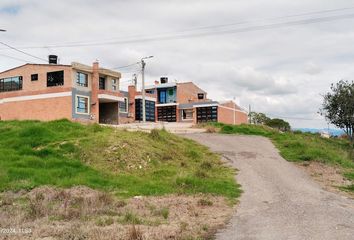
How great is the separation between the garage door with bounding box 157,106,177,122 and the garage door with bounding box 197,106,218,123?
480 centimetres

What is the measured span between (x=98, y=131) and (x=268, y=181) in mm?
8319

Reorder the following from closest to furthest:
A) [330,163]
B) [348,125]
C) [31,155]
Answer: [31,155] → [330,163] → [348,125]

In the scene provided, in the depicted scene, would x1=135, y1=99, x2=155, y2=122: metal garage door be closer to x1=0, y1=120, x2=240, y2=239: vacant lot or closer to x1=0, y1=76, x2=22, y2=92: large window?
x1=0, y1=76, x2=22, y2=92: large window

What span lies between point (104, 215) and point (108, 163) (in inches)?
236

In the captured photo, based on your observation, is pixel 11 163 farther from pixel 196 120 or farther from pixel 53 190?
pixel 196 120

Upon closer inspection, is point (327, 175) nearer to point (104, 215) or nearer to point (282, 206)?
point (282, 206)

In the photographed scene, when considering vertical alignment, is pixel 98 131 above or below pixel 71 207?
above

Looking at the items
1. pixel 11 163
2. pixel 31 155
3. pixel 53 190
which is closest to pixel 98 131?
pixel 31 155

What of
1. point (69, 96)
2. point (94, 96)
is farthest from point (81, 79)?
point (69, 96)

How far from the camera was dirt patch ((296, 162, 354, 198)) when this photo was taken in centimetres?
1440

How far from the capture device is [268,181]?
47.0ft

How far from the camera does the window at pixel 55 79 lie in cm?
4128

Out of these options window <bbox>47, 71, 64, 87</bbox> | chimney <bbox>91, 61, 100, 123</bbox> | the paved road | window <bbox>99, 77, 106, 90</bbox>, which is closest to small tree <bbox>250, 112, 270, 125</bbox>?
window <bbox>99, 77, 106, 90</bbox>

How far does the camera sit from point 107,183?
13.0 metres
